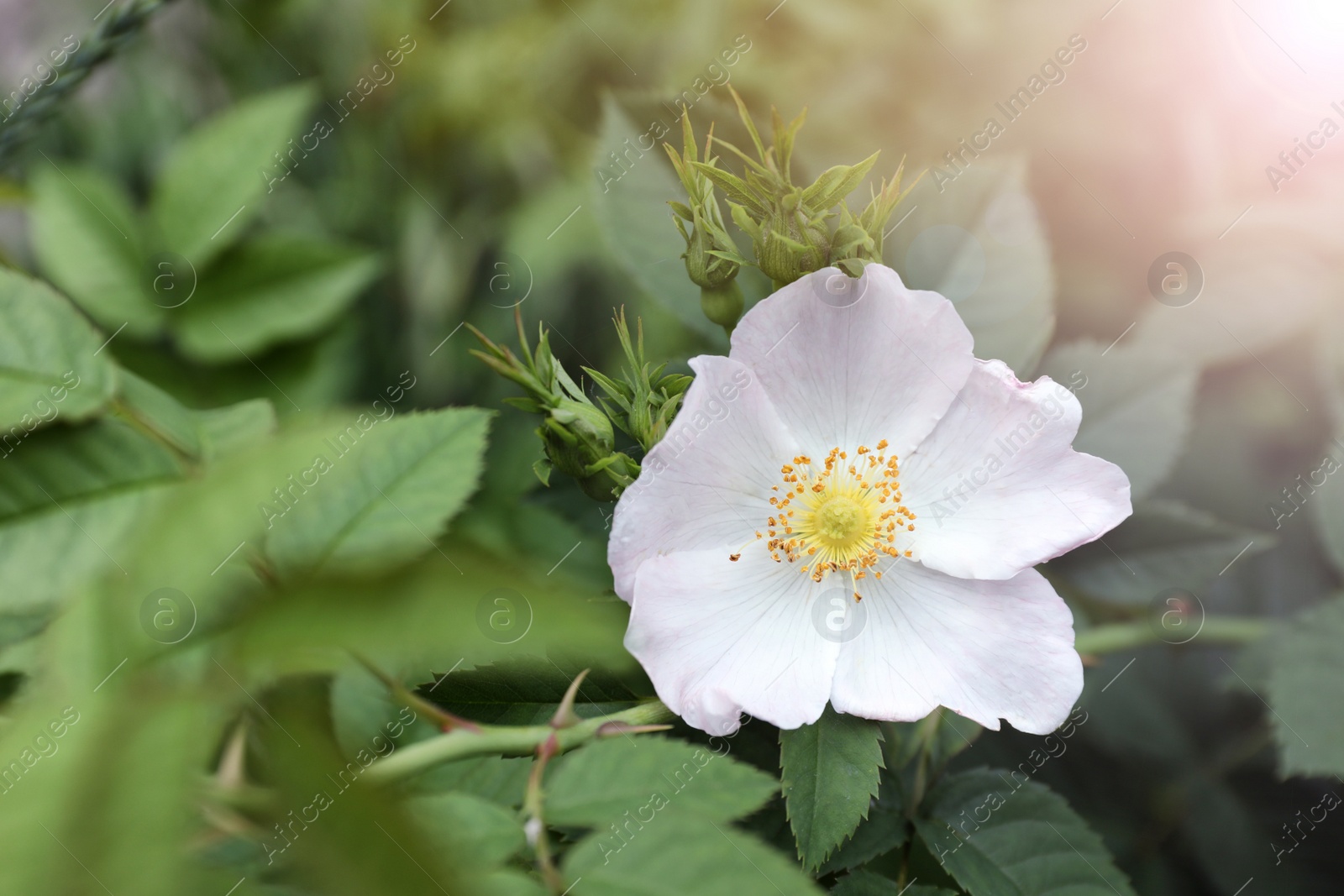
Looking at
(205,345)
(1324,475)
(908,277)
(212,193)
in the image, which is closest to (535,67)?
(212,193)

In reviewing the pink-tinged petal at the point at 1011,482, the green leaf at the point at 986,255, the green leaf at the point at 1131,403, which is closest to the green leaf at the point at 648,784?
the pink-tinged petal at the point at 1011,482

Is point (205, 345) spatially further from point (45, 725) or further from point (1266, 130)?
point (1266, 130)

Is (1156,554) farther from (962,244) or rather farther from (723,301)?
(723,301)

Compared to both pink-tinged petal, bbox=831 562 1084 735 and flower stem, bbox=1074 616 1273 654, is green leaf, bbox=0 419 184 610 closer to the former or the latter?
pink-tinged petal, bbox=831 562 1084 735

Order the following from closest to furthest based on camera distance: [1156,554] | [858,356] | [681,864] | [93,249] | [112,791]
Answer: [112,791]
[681,864]
[858,356]
[1156,554]
[93,249]

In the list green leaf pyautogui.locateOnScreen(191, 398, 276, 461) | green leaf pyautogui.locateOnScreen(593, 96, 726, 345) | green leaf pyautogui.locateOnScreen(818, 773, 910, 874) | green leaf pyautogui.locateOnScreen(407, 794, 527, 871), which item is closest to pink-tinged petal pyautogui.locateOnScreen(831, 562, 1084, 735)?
green leaf pyautogui.locateOnScreen(818, 773, 910, 874)

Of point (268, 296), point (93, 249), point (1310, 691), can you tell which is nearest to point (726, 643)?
point (1310, 691)
